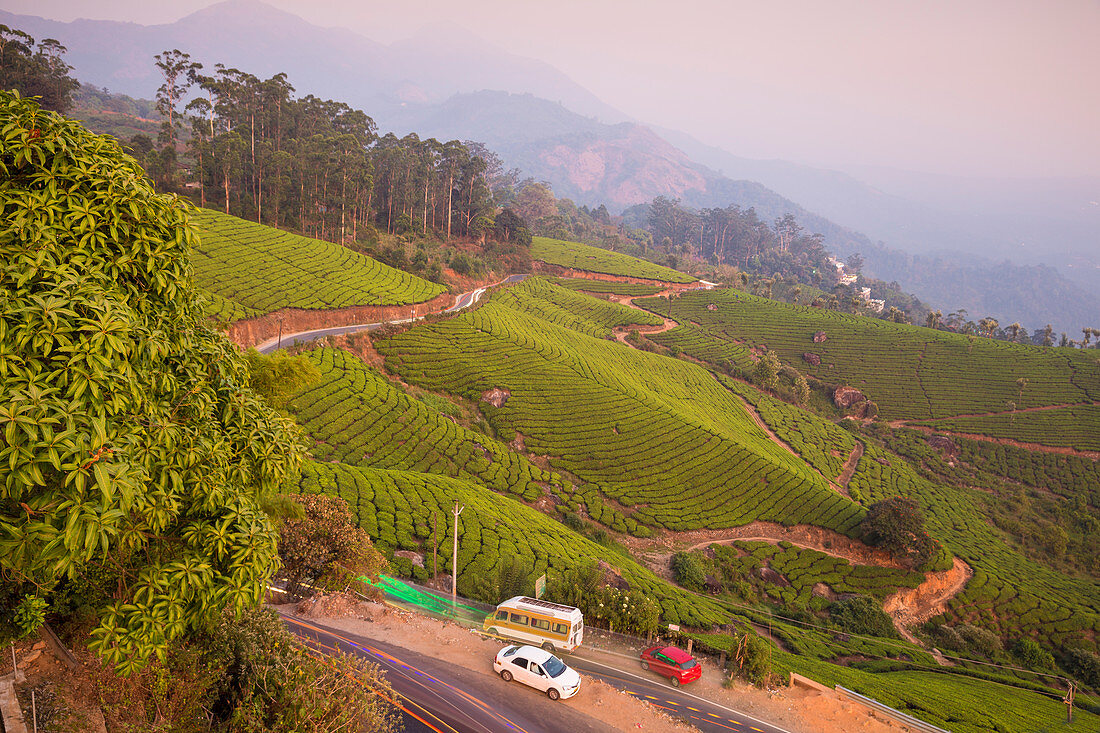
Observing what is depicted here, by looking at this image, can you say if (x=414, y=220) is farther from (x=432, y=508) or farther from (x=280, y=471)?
(x=280, y=471)

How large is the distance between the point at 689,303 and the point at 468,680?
8620 cm

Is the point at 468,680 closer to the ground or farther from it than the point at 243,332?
closer to the ground

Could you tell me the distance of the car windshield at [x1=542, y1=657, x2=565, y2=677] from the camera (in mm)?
15422

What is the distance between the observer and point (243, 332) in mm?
41594

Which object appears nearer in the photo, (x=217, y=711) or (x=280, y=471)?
(x=280, y=471)

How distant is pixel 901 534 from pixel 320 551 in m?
37.6

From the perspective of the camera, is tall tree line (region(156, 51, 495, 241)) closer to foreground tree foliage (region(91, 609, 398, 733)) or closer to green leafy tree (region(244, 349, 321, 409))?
green leafy tree (region(244, 349, 321, 409))

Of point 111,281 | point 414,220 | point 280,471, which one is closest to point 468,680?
point 280,471

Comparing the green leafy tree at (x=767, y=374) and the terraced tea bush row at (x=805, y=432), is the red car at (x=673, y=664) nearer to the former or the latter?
the terraced tea bush row at (x=805, y=432)

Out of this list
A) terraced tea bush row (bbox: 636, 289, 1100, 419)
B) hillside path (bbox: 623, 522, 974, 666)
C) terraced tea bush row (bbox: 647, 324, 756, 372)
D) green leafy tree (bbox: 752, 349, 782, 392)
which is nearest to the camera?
hillside path (bbox: 623, 522, 974, 666)

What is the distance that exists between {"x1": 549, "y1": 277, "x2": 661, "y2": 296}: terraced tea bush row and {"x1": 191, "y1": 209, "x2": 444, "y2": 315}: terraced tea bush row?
35426mm

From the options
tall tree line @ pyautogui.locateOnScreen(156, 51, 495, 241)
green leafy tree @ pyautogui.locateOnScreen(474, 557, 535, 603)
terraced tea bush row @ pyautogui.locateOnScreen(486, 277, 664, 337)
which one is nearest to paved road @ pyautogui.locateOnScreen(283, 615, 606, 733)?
green leafy tree @ pyautogui.locateOnScreen(474, 557, 535, 603)

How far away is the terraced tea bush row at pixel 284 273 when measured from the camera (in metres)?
46.0

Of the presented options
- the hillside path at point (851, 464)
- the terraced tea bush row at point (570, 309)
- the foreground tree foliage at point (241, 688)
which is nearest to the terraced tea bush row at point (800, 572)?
the hillside path at point (851, 464)
